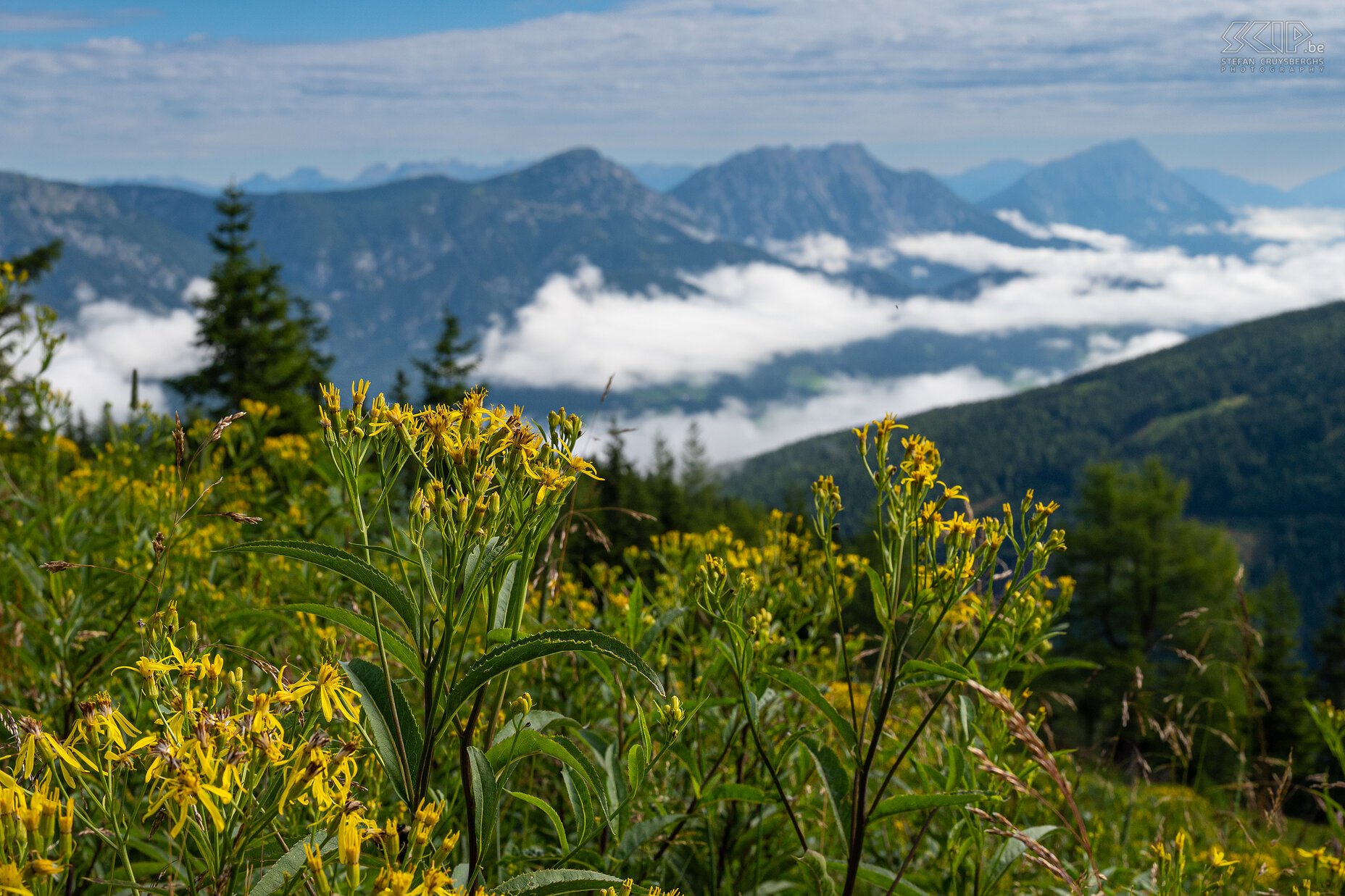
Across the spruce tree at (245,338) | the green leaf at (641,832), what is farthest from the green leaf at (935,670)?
the spruce tree at (245,338)

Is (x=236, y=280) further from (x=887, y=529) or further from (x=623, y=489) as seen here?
(x=887, y=529)

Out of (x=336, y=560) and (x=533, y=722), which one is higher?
(x=336, y=560)

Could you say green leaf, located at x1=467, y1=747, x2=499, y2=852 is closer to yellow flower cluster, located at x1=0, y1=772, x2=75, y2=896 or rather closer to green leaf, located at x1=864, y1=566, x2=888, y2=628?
yellow flower cluster, located at x1=0, y1=772, x2=75, y2=896

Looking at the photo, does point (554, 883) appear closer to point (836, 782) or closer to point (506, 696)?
point (836, 782)

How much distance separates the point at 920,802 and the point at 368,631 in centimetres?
136

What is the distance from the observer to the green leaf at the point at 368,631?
1.62 m

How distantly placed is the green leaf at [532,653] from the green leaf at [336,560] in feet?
0.55

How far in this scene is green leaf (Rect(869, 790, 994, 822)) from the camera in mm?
2020

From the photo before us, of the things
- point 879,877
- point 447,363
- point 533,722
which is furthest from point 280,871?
point 447,363

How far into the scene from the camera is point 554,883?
1.54 m

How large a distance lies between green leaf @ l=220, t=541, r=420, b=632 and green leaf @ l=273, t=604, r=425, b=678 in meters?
0.10

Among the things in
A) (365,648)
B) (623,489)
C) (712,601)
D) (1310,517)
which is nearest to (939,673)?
(712,601)

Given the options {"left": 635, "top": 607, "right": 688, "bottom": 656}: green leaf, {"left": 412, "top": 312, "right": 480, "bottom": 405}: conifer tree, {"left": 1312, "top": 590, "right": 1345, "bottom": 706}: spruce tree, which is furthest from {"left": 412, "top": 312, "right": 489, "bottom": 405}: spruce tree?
{"left": 1312, "top": 590, "right": 1345, "bottom": 706}: spruce tree

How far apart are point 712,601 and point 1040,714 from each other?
1686 millimetres
